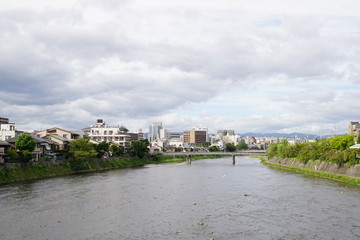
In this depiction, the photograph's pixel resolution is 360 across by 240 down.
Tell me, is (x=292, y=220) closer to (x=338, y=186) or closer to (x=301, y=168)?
(x=338, y=186)

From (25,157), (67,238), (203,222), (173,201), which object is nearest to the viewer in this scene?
(67,238)

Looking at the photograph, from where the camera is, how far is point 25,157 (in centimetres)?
4553

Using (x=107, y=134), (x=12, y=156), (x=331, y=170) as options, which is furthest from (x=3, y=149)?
(x=107, y=134)

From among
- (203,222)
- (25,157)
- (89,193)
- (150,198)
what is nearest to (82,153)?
(25,157)

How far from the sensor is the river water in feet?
66.0

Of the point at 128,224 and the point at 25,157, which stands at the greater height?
the point at 25,157

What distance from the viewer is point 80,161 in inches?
2382

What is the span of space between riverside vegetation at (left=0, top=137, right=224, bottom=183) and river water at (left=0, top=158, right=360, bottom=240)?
6.41 m

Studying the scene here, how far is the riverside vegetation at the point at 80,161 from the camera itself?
44.6 meters

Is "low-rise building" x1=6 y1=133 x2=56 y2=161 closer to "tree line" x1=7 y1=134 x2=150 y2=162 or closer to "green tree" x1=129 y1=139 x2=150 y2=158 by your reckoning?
"tree line" x1=7 y1=134 x2=150 y2=162

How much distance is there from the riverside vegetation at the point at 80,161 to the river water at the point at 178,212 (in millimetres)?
6413

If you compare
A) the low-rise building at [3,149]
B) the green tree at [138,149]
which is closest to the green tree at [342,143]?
the green tree at [138,149]

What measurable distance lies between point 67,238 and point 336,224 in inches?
615

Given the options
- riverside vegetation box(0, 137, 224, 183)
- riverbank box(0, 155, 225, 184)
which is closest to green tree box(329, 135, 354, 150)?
Result: riverside vegetation box(0, 137, 224, 183)
